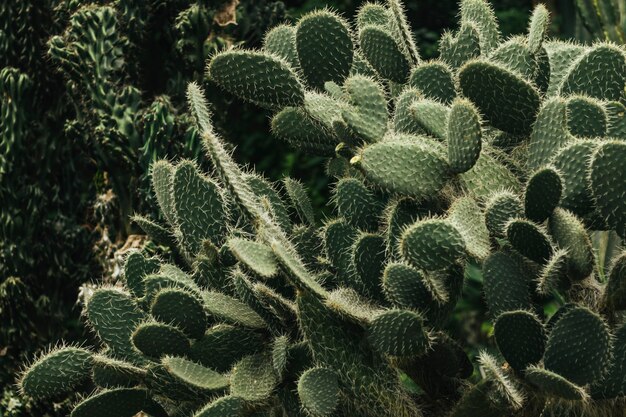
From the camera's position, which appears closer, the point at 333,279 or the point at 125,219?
the point at 333,279

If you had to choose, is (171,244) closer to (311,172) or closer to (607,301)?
(607,301)

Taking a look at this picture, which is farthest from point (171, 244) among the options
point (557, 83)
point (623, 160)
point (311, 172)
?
point (311, 172)

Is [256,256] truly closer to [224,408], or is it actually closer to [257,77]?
[224,408]

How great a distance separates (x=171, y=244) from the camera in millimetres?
2957

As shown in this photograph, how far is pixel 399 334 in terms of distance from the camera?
2.21m

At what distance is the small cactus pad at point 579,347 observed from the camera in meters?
2.08

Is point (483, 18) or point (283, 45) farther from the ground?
point (483, 18)

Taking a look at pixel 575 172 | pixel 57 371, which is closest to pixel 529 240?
pixel 575 172

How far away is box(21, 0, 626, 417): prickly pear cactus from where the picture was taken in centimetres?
217

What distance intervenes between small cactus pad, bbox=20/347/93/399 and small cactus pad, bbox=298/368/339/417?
27.3 inches

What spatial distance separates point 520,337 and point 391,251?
1.12 feet

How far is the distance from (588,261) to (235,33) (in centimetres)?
318

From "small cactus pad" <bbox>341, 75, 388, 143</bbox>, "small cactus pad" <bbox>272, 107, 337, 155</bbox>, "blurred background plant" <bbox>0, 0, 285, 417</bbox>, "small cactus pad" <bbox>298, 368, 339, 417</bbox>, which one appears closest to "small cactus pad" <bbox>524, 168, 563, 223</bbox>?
"small cactus pad" <bbox>341, 75, 388, 143</bbox>

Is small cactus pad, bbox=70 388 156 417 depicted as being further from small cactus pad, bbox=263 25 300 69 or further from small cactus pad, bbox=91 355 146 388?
small cactus pad, bbox=263 25 300 69
